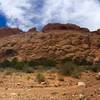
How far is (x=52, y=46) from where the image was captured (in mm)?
67688

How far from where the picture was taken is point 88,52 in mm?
64688

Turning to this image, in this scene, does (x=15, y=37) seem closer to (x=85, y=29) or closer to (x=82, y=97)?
(x=85, y=29)

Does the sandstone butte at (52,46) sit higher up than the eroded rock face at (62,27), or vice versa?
the eroded rock face at (62,27)

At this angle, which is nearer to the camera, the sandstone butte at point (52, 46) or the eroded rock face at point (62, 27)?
the sandstone butte at point (52, 46)

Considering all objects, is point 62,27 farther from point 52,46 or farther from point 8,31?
point 52,46

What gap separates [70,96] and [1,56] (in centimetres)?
5562

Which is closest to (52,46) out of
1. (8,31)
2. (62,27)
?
(62,27)

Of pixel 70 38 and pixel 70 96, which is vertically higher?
pixel 70 38

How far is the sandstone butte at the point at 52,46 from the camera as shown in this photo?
6419 cm

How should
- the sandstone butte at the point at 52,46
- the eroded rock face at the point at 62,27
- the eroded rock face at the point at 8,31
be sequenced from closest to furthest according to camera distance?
the sandstone butte at the point at 52,46, the eroded rock face at the point at 62,27, the eroded rock face at the point at 8,31

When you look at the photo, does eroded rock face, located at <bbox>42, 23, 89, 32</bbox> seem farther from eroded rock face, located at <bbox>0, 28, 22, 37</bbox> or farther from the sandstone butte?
the sandstone butte

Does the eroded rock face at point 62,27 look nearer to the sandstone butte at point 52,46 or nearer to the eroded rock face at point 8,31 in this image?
the eroded rock face at point 8,31

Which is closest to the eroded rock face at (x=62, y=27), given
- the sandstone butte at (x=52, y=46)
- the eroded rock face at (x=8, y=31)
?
the eroded rock face at (x=8, y=31)

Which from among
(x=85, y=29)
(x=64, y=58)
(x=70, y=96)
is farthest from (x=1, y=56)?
(x=70, y=96)
